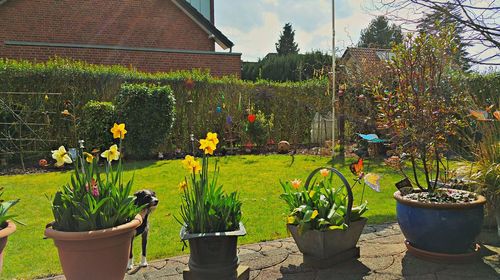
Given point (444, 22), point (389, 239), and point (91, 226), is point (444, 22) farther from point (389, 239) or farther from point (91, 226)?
point (91, 226)

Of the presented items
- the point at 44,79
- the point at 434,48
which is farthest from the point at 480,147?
the point at 44,79

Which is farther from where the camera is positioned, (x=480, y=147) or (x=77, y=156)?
(x=480, y=147)

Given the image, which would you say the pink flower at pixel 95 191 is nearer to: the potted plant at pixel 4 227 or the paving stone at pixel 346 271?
the potted plant at pixel 4 227

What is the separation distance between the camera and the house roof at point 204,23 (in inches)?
617

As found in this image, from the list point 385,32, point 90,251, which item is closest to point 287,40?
point 385,32

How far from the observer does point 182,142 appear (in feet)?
33.6

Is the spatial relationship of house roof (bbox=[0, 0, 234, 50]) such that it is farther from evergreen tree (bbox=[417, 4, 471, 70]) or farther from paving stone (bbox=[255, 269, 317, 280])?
paving stone (bbox=[255, 269, 317, 280])

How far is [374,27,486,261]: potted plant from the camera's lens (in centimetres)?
282

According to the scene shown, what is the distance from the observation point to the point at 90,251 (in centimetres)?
227

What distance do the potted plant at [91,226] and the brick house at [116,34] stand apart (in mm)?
11044

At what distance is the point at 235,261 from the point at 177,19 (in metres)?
14.8

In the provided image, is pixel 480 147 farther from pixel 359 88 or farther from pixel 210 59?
pixel 210 59

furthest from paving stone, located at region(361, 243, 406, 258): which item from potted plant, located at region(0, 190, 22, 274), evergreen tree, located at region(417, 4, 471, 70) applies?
potted plant, located at region(0, 190, 22, 274)

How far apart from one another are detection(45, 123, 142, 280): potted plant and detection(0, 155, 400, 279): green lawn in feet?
2.67
